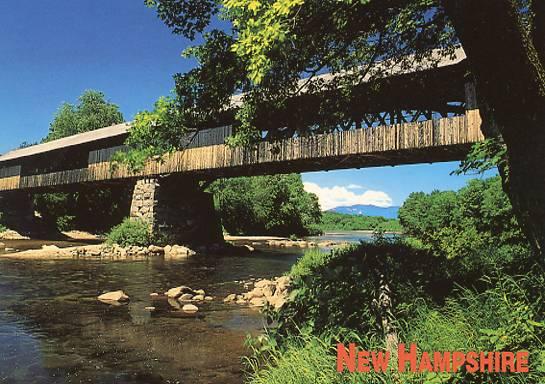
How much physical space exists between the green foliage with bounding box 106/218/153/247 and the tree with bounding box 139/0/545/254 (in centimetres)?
1771

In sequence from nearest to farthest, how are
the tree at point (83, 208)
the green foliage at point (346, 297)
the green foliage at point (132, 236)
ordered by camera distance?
the green foliage at point (346, 297), the green foliage at point (132, 236), the tree at point (83, 208)

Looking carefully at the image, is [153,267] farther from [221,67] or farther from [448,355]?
[448,355]

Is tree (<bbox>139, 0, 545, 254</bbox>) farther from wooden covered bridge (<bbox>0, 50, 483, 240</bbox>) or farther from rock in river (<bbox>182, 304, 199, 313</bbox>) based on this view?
rock in river (<bbox>182, 304, 199, 313</bbox>)

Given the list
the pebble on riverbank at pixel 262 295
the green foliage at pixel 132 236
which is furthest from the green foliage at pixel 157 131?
the green foliage at pixel 132 236

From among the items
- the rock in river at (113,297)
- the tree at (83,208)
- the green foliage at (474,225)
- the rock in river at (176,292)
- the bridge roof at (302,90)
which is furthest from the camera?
the tree at (83,208)

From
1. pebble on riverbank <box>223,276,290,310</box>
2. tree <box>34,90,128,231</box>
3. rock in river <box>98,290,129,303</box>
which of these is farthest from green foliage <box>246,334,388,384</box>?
tree <box>34,90,128,231</box>

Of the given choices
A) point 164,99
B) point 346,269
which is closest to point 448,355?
point 346,269

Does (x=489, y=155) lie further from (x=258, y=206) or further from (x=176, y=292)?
(x=258, y=206)

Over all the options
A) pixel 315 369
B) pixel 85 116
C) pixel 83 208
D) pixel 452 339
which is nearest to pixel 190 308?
pixel 315 369

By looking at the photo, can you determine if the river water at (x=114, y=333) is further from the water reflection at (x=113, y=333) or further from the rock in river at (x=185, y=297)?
the rock in river at (x=185, y=297)

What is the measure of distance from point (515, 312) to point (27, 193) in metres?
40.8

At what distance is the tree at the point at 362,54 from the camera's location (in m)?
2.97

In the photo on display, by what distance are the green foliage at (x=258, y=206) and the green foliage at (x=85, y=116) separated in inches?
685

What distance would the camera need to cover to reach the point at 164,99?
19.6 feet
